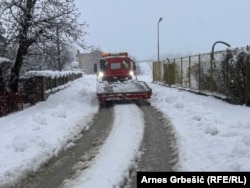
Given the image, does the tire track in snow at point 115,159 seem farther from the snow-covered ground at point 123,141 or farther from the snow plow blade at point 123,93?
the snow plow blade at point 123,93

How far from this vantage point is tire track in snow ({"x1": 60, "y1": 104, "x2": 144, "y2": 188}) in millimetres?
6895

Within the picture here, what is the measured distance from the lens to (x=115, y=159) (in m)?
8.27

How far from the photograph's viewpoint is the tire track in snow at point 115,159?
6895 mm

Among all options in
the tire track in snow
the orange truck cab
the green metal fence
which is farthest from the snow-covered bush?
the orange truck cab

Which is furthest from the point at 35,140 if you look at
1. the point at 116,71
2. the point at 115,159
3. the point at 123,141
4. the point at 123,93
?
the point at 116,71

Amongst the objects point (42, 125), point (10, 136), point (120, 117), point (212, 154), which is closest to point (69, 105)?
point (120, 117)

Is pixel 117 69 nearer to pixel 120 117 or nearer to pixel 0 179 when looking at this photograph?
pixel 120 117

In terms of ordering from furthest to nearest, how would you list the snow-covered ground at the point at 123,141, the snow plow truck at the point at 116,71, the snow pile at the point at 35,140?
the snow plow truck at the point at 116,71, the snow pile at the point at 35,140, the snow-covered ground at the point at 123,141

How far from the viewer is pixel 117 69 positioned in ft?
86.0

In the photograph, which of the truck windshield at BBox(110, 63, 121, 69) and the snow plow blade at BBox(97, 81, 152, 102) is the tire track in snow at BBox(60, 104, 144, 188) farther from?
the truck windshield at BBox(110, 63, 121, 69)

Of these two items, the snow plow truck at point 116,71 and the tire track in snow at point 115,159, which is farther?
the snow plow truck at point 116,71

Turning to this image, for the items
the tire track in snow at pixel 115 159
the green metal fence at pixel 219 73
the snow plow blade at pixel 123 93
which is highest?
the green metal fence at pixel 219 73

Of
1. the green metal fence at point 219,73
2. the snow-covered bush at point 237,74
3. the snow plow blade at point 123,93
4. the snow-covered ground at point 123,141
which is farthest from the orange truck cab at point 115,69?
the snow-covered ground at point 123,141

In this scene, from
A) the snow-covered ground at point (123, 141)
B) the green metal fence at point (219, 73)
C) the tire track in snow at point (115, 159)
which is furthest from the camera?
the green metal fence at point (219, 73)
